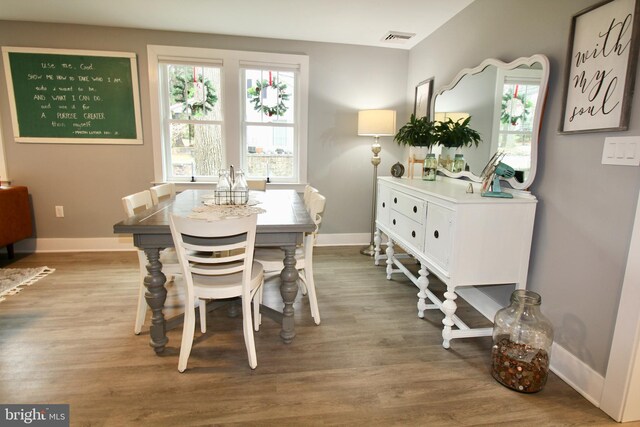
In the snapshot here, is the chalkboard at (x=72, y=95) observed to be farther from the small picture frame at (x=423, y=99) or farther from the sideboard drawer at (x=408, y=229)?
the small picture frame at (x=423, y=99)

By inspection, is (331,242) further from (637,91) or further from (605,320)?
(637,91)

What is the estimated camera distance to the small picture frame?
3498 mm

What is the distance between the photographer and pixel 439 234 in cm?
217

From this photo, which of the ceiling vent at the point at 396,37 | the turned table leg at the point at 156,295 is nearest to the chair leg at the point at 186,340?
the turned table leg at the point at 156,295

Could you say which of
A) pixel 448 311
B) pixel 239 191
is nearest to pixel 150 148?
pixel 239 191

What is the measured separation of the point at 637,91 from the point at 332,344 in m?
1.97

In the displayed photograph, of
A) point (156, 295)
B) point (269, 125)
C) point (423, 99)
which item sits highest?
point (423, 99)

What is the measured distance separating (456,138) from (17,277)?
392 centimetres

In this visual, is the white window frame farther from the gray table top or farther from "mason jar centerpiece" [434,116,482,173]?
"mason jar centerpiece" [434,116,482,173]

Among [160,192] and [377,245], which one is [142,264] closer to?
[160,192]

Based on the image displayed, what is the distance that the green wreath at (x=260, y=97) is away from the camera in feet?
12.9

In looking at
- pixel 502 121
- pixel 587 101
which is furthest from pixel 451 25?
pixel 587 101

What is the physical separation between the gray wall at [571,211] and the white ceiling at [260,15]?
936mm

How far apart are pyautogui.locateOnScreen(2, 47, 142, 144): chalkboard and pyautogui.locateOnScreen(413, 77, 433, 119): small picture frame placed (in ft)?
9.75
